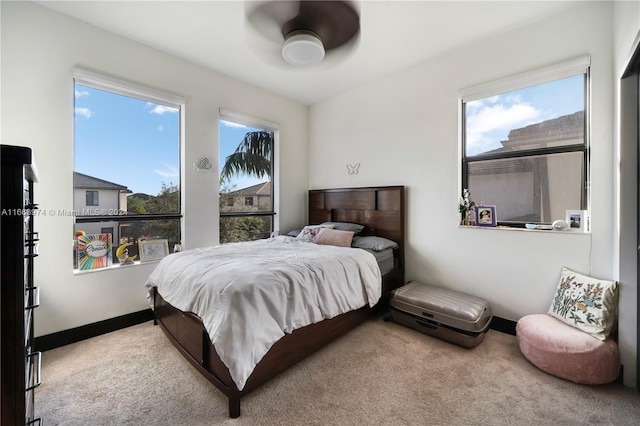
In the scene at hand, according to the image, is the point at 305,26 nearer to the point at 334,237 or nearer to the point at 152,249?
the point at 334,237

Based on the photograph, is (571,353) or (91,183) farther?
(91,183)

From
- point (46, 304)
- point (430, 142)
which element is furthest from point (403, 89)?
point (46, 304)

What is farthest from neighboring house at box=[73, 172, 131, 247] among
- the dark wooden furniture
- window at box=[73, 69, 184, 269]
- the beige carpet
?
the dark wooden furniture

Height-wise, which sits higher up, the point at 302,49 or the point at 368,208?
the point at 302,49

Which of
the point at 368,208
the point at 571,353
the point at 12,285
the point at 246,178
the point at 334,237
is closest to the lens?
the point at 12,285

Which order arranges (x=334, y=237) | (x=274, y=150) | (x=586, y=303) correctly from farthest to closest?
(x=274, y=150), (x=334, y=237), (x=586, y=303)

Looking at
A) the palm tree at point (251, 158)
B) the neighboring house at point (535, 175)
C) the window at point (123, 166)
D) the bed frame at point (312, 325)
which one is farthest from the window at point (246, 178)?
the neighboring house at point (535, 175)

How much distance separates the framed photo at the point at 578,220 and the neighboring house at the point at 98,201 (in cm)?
416

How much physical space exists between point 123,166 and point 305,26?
93.6 inches

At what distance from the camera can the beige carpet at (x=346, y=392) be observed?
154 cm

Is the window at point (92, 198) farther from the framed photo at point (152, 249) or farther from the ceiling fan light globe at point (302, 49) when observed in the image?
the ceiling fan light globe at point (302, 49)

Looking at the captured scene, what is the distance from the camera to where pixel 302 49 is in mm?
1554

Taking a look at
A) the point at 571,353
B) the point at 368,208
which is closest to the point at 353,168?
the point at 368,208

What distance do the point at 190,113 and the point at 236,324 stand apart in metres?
2.56
